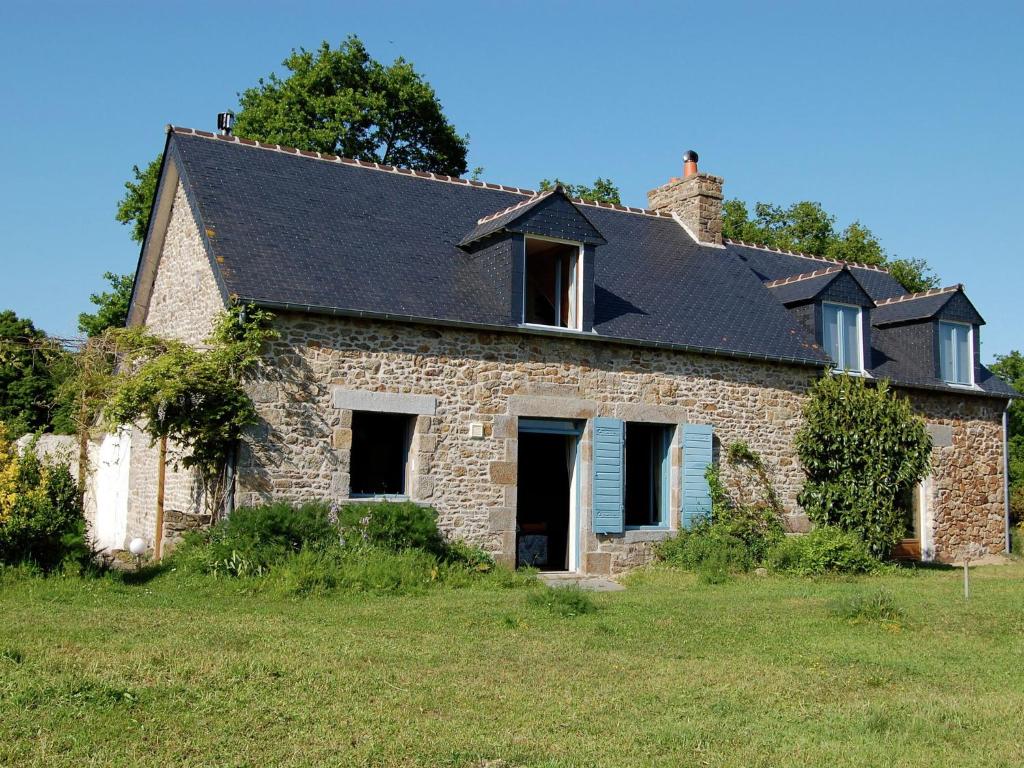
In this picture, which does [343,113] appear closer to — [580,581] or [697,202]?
[697,202]

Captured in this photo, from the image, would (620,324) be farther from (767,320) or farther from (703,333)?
(767,320)

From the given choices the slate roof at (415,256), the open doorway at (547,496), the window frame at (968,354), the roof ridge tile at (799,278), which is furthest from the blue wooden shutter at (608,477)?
the window frame at (968,354)

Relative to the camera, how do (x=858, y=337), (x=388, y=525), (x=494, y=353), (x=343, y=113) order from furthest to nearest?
(x=343, y=113), (x=858, y=337), (x=494, y=353), (x=388, y=525)

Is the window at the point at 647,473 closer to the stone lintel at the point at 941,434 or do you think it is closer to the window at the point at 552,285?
the window at the point at 552,285

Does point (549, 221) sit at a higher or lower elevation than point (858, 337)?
higher

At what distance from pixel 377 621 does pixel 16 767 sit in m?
4.49

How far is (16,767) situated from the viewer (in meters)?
4.66

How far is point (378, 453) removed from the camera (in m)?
13.3

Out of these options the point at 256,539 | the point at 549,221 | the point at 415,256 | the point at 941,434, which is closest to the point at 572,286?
the point at 549,221

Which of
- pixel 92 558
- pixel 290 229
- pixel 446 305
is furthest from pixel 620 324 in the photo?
pixel 92 558

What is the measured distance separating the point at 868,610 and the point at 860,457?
6571mm

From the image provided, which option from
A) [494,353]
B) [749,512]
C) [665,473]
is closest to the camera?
[494,353]

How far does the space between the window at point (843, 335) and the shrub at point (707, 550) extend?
13.5ft

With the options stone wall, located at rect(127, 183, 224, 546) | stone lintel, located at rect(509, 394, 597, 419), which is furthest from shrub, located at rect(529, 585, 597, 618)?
stone wall, located at rect(127, 183, 224, 546)
